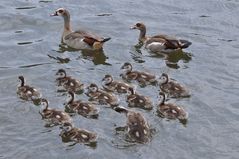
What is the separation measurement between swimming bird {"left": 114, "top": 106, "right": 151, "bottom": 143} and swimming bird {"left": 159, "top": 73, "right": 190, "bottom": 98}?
74.1 inches

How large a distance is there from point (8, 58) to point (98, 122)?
430cm

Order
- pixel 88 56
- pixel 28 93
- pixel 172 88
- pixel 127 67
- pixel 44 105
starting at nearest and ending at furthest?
pixel 44 105 → pixel 28 93 → pixel 172 88 → pixel 127 67 → pixel 88 56

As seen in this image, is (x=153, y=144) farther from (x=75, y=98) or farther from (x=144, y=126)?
(x=75, y=98)

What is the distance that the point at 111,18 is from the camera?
768 inches

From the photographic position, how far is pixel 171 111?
13625 millimetres

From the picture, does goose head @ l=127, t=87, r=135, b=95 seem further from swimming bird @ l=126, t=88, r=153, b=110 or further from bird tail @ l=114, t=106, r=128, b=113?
bird tail @ l=114, t=106, r=128, b=113

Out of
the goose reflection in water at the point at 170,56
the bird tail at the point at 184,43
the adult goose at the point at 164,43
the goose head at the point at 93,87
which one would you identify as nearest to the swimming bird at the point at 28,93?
the goose head at the point at 93,87

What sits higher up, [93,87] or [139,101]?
[93,87]

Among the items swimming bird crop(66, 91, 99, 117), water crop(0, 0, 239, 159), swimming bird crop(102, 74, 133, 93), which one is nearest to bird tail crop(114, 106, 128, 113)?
water crop(0, 0, 239, 159)

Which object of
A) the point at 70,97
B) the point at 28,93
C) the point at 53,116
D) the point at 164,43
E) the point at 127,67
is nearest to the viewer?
the point at 53,116

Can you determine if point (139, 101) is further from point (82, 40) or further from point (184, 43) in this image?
point (82, 40)

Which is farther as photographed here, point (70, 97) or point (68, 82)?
point (68, 82)

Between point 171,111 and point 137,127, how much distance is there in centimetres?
124

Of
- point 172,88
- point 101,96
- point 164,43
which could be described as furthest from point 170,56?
point 101,96
